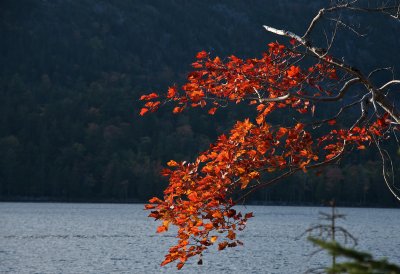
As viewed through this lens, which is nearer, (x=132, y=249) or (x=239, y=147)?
(x=239, y=147)

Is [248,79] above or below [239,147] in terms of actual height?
above

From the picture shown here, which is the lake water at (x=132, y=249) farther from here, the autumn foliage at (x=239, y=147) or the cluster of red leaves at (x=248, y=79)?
the autumn foliage at (x=239, y=147)

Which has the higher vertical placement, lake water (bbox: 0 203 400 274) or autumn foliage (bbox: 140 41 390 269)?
autumn foliage (bbox: 140 41 390 269)

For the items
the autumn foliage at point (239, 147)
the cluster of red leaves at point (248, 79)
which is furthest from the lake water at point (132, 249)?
the autumn foliage at point (239, 147)

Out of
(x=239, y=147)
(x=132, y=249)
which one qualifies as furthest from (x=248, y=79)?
(x=132, y=249)

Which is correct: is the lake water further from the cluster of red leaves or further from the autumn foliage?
the autumn foliage

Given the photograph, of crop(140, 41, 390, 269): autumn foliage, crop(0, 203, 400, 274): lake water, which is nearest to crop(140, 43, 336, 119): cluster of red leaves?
crop(140, 41, 390, 269): autumn foliage

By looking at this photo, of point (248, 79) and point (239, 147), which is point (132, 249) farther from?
point (248, 79)

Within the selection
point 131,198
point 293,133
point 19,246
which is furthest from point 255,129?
point 131,198

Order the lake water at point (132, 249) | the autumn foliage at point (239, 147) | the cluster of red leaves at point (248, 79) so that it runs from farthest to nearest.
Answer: the lake water at point (132, 249) → the cluster of red leaves at point (248, 79) → the autumn foliage at point (239, 147)

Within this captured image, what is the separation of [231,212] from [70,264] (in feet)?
159

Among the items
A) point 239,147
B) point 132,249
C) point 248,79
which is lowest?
point 132,249

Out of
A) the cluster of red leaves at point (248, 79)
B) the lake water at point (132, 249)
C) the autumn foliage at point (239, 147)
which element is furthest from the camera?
the lake water at point (132, 249)

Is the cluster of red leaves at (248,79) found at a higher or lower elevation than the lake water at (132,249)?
higher
